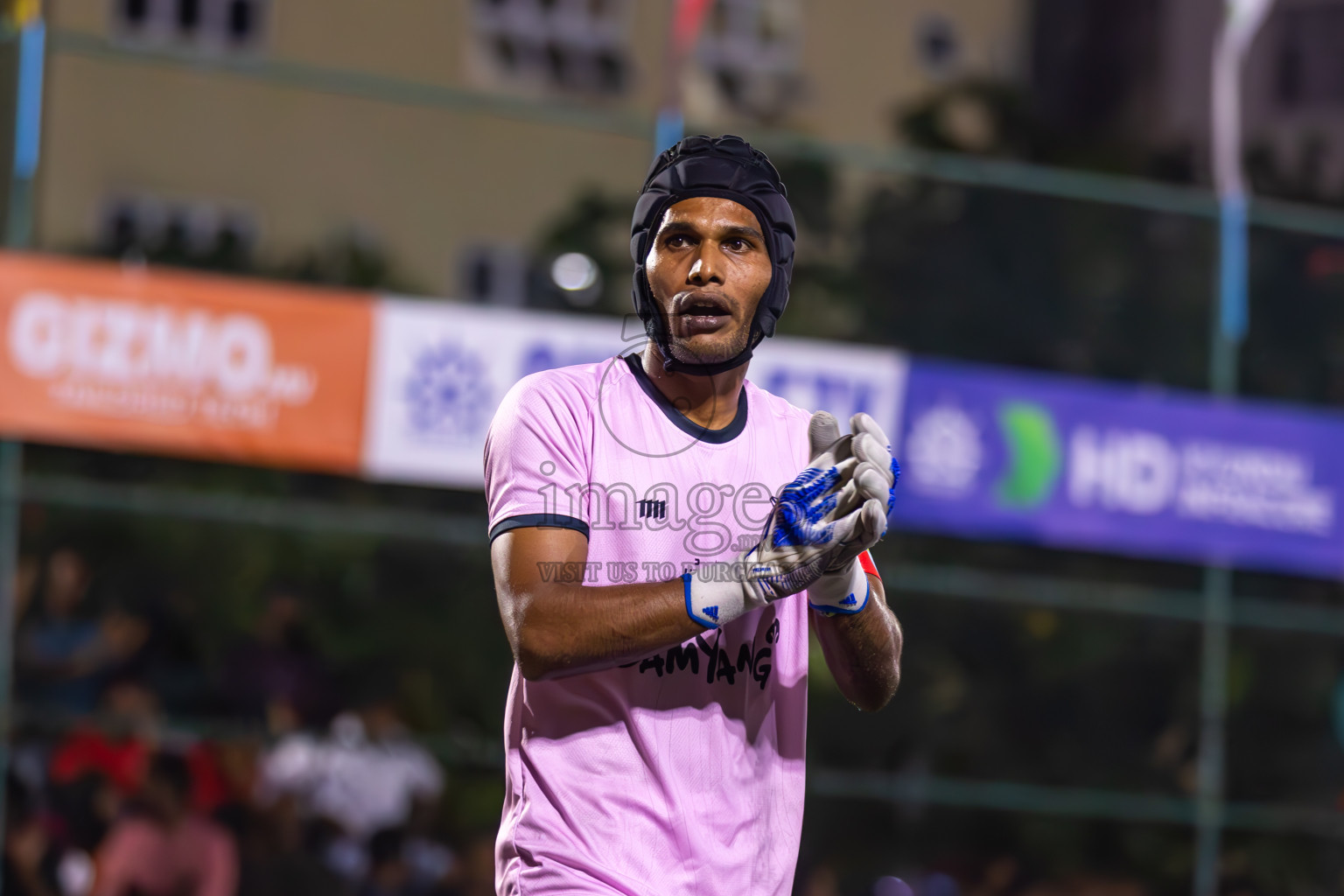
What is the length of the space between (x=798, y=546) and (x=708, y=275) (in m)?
0.54

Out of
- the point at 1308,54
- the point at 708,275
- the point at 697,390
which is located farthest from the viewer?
the point at 1308,54

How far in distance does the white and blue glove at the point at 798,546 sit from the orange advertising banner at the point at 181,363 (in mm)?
5270

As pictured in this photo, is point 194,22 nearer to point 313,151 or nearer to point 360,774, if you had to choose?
point 313,151

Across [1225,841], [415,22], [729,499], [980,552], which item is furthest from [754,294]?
[415,22]

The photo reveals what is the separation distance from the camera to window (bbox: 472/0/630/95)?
55.4 feet

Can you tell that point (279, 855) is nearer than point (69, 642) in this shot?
No

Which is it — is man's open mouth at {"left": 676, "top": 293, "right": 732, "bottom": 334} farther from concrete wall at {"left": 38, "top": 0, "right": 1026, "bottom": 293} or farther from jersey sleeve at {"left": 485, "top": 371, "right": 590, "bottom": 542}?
concrete wall at {"left": 38, "top": 0, "right": 1026, "bottom": 293}

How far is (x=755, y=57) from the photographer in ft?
58.9

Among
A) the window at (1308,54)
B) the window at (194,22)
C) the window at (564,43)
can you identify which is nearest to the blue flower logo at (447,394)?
the window at (194,22)

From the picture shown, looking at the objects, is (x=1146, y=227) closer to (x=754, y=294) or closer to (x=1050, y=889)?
(x=1050, y=889)

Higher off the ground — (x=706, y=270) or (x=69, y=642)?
(x=706, y=270)

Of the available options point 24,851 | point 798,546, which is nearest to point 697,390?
point 798,546

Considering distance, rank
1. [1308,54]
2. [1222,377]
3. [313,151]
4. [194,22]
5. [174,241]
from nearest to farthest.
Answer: [174,241] < [313,151] < [1222,377] < [194,22] < [1308,54]

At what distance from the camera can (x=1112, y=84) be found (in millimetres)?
19969
